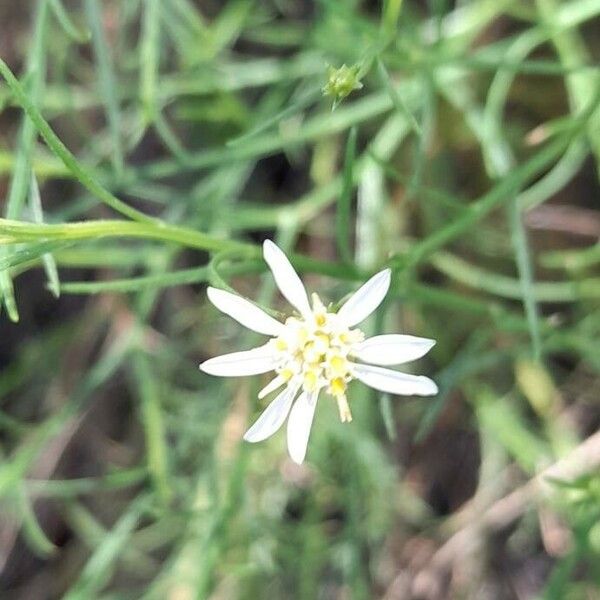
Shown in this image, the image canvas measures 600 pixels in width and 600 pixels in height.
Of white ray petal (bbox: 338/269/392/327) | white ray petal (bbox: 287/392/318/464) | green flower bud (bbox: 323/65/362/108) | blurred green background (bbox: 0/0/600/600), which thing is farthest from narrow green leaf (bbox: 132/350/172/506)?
green flower bud (bbox: 323/65/362/108)

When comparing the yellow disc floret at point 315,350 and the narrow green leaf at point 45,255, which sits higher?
the narrow green leaf at point 45,255

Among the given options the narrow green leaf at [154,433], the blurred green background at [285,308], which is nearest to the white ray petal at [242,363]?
the blurred green background at [285,308]

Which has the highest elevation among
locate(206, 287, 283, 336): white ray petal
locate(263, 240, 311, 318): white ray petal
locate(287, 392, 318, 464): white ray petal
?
locate(263, 240, 311, 318): white ray petal

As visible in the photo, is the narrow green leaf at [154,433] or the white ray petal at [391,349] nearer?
the white ray petal at [391,349]

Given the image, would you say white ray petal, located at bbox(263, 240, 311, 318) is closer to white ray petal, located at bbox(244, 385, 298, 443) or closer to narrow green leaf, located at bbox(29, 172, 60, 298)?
white ray petal, located at bbox(244, 385, 298, 443)

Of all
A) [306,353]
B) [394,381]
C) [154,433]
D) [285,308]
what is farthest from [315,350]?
[285,308]

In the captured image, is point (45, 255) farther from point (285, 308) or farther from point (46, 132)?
point (285, 308)

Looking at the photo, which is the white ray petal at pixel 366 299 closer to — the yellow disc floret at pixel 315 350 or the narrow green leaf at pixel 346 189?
the yellow disc floret at pixel 315 350

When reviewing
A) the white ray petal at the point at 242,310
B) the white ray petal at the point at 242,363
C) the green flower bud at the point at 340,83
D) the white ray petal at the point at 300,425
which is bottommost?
the white ray petal at the point at 300,425
